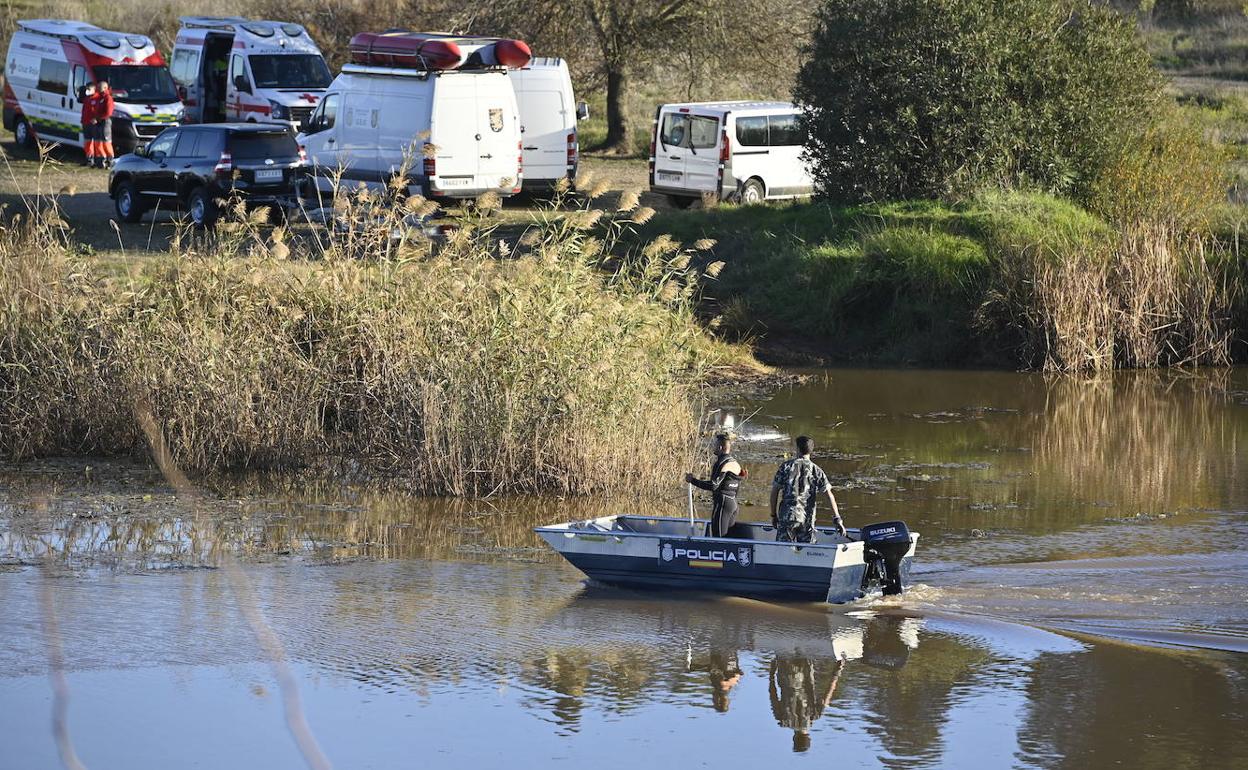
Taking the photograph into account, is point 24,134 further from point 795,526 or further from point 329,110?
point 795,526

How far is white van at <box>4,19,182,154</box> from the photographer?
3409 centimetres

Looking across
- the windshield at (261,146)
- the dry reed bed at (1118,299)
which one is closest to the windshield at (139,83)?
the windshield at (261,146)

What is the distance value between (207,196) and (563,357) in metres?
12.8

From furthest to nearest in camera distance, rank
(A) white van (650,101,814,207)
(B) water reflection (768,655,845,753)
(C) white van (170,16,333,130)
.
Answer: (C) white van (170,16,333,130)
(A) white van (650,101,814,207)
(B) water reflection (768,655,845,753)

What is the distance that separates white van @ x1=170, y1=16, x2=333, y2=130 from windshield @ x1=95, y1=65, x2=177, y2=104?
1.29 meters

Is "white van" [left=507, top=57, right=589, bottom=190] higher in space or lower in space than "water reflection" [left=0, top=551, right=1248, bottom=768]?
higher

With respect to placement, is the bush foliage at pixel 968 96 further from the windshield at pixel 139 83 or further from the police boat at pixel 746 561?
the windshield at pixel 139 83

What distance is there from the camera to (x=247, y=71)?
1358 inches

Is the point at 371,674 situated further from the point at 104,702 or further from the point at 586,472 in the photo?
the point at 586,472

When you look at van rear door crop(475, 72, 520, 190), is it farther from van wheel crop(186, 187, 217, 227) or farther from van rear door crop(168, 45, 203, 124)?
van rear door crop(168, 45, 203, 124)

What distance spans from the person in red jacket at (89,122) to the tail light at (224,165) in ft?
31.4

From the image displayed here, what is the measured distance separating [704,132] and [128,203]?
9.87 meters

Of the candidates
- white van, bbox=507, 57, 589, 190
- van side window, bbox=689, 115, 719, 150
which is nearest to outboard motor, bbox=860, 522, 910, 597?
van side window, bbox=689, 115, 719, 150

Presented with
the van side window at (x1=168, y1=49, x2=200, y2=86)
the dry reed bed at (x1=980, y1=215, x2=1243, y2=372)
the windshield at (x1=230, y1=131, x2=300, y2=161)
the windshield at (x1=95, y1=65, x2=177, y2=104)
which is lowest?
the dry reed bed at (x1=980, y1=215, x2=1243, y2=372)
